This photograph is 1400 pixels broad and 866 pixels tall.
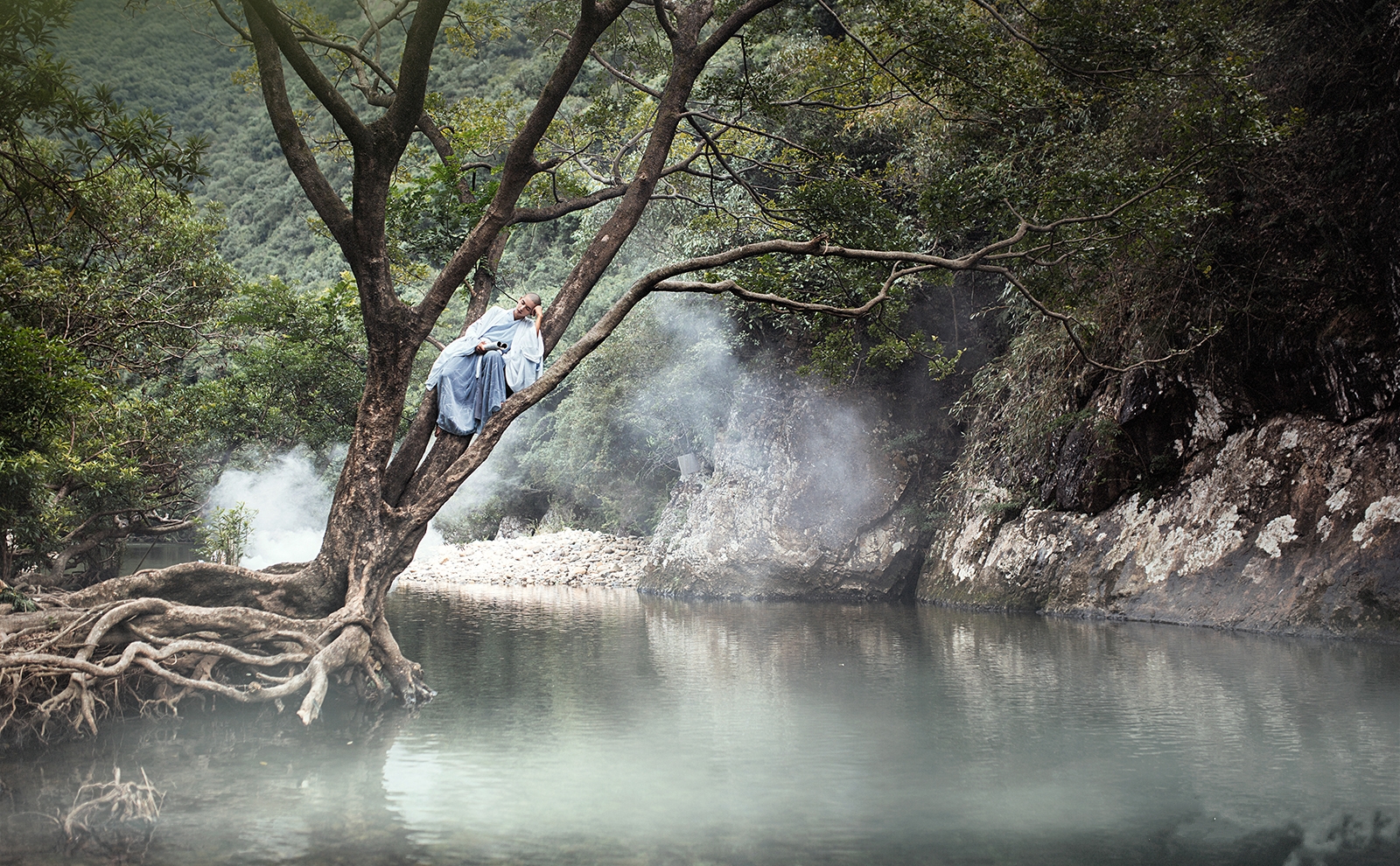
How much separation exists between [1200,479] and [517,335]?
28.9 ft

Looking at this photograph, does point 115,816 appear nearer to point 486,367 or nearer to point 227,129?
point 486,367

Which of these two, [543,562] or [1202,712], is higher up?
[543,562]

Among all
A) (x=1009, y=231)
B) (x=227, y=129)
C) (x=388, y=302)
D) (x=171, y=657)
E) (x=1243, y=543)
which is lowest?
(x=171, y=657)

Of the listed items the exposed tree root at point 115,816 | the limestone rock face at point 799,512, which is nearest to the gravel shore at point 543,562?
the limestone rock face at point 799,512

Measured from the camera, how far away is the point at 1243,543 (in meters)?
11.5

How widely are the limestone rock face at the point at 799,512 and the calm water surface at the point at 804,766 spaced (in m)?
7.53

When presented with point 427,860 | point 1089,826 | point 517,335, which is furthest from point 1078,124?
point 427,860

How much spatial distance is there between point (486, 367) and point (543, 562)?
16177 mm

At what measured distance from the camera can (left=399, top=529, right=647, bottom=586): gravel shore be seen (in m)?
22.4

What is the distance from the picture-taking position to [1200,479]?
1237 centimetres

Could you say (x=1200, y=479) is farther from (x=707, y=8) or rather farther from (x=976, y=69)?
(x=707, y=8)

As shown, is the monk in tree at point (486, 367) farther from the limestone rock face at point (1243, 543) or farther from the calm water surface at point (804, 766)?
the limestone rock face at point (1243, 543)

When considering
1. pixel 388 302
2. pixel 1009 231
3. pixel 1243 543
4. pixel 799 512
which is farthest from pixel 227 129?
pixel 1243 543

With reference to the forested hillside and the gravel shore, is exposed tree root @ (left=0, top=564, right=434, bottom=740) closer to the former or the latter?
the gravel shore
